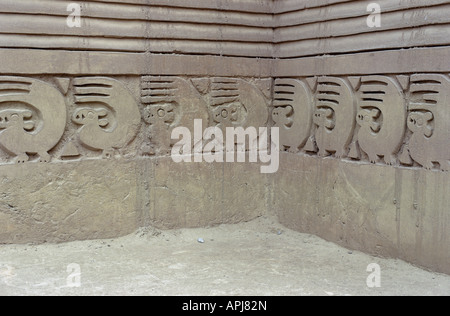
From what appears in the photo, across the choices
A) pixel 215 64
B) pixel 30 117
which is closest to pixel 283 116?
pixel 215 64

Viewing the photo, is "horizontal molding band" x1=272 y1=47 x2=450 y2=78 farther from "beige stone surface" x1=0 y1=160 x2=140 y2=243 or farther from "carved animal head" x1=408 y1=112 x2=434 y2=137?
"beige stone surface" x1=0 y1=160 x2=140 y2=243

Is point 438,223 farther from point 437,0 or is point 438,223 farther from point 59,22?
point 59,22

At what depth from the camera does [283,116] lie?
5184 millimetres

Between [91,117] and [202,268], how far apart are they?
1.56m

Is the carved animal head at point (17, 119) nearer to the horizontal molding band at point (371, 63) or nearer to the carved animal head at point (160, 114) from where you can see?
the carved animal head at point (160, 114)

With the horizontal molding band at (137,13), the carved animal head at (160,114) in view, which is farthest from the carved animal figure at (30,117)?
the carved animal head at (160,114)

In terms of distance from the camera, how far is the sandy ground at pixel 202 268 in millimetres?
3600

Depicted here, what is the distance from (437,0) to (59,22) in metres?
2.87

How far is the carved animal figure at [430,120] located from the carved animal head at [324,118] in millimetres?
826

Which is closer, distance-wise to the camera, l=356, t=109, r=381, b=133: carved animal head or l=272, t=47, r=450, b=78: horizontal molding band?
l=272, t=47, r=450, b=78: horizontal molding band

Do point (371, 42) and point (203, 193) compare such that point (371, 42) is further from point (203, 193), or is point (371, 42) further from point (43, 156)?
point (43, 156)

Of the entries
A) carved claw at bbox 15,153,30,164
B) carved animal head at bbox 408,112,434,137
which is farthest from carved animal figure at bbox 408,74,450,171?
carved claw at bbox 15,153,30,164

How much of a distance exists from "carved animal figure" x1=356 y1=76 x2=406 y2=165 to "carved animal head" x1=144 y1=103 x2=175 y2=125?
163 cm

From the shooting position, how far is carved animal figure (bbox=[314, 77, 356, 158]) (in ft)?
14.7
